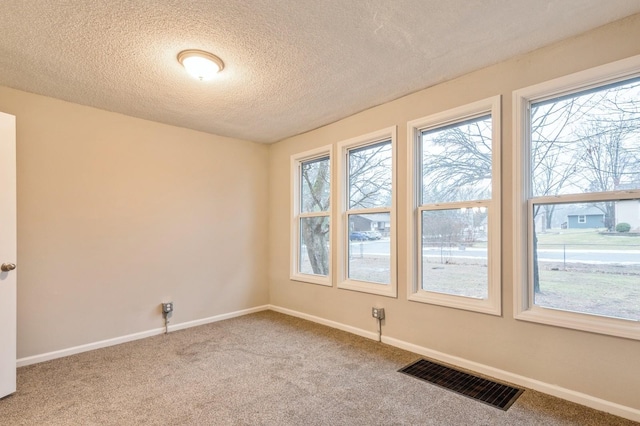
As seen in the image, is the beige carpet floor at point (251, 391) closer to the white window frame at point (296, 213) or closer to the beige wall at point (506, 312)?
the beige wall at point (506, 312)

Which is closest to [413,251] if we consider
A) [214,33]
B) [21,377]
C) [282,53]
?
[282,53]

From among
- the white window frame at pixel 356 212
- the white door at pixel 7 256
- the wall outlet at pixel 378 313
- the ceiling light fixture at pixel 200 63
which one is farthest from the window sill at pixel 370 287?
the white door at pixel 7 256

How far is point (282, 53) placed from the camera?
8.07ft

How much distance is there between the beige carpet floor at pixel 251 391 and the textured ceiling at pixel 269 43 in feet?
8.11

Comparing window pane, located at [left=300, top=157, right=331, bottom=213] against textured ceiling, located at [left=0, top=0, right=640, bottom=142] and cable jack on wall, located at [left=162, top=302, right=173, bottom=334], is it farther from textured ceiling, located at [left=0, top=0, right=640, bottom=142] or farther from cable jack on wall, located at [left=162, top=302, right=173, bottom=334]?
cable jack on wall, located at [left=162, top=302, right=173, bottom=334]

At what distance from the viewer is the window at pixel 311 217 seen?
13.8 feet

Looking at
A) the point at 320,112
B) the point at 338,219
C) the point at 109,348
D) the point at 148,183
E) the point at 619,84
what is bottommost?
the point at 109,348

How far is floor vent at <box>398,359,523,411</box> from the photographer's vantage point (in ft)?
7.47

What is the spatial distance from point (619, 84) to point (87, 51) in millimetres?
3706

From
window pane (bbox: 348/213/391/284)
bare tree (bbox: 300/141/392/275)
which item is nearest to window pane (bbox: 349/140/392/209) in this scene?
bare tree (bbox: 300/141/392/275)

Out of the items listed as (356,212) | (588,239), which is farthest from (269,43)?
(588,239)

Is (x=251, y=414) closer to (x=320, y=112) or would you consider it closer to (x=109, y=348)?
(x=109, y=348)

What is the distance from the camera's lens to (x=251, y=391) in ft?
7.95

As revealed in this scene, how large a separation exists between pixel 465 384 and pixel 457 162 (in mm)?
1826
